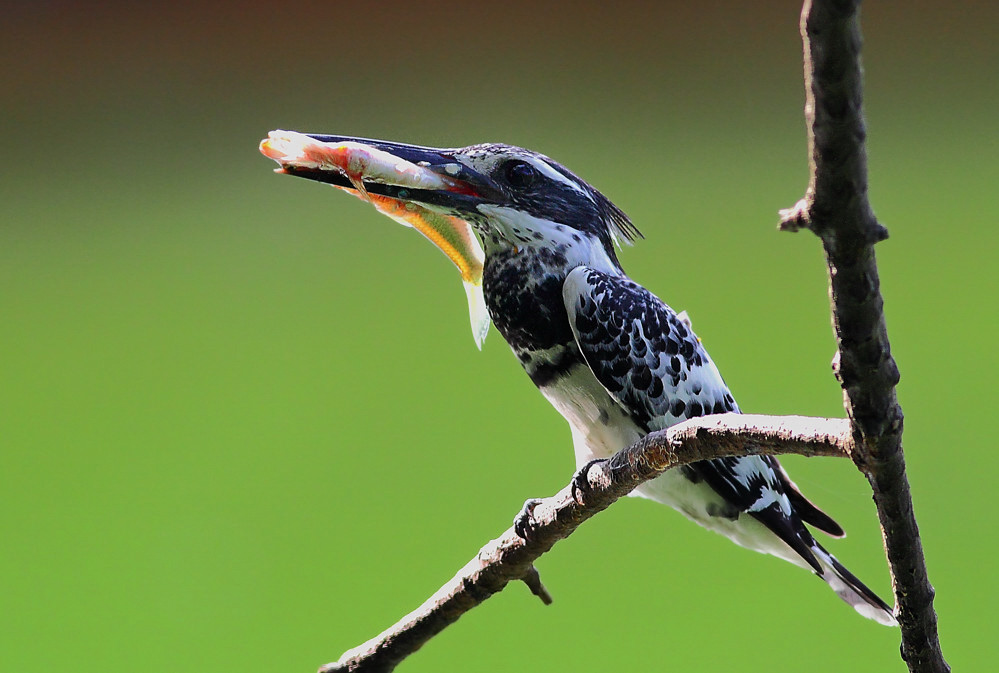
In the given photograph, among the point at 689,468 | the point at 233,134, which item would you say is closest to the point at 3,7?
the point at 233,134

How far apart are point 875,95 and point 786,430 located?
1757 millimetres

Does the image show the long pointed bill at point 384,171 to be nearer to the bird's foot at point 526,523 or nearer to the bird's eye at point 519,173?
the bird's eye at point 519,173

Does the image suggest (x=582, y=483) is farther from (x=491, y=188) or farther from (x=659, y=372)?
(x=491, y=188)

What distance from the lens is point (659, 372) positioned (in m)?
0.75

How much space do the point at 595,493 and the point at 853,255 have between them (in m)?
0.31

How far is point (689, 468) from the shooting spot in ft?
2.59

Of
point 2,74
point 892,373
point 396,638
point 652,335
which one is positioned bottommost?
point 396,638

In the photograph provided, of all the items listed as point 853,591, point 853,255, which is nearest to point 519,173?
point 853,255

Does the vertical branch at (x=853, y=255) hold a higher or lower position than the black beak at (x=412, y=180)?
lower

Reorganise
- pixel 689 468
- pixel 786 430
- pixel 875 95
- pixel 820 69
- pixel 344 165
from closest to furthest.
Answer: pixel 820 69 < pixel 786 430 < pixel 344 165 < pixel 689 468 < pixel 875 95

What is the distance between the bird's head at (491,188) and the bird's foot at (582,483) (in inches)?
7.1

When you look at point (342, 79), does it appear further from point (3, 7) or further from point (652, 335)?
point (652, 335)

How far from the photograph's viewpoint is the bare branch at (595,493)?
0.51 metres

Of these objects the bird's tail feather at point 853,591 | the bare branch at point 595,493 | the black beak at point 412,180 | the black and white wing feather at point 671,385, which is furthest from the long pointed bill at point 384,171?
the bird's tail feather at point 853,591
